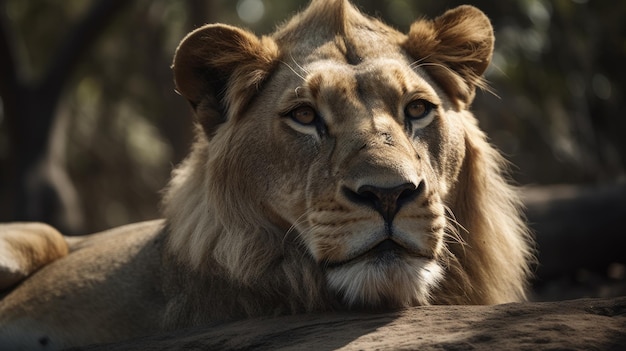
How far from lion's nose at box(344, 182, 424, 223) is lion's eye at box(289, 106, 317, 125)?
28.2 inches

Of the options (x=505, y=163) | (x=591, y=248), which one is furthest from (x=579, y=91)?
(x=505, y=163)

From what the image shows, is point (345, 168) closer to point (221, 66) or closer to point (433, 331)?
point (433, 331)

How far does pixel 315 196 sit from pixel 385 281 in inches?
22.1

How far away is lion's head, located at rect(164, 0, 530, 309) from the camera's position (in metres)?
4.04

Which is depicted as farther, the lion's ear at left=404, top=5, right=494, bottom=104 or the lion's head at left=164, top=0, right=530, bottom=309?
the lion's ear at left=404, top=5, right=494, bottom=104

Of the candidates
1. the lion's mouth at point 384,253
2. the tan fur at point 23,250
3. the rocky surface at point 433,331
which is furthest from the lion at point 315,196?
the tan fur at point 23,250

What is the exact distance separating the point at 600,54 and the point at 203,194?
37.2 feet

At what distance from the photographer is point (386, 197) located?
12.7 feet

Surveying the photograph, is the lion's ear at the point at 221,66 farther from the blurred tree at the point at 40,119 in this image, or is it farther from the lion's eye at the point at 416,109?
the blurred tree at the point at 40,119

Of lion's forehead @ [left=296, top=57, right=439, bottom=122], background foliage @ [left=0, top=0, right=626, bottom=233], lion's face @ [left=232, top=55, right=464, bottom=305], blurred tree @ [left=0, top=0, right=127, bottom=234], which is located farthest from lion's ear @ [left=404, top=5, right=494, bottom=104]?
blurred tree @ [left=0, top=0, right=127, bottom=234]

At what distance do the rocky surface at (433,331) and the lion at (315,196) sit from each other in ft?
0.56

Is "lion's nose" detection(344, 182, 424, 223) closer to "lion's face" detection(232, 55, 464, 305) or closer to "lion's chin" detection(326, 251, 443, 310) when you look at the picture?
"lion's face" detection(232, 55, 464, 305)

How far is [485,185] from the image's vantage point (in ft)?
17.0

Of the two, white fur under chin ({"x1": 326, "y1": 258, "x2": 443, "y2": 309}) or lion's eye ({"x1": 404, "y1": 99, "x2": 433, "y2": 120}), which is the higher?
lion's eye ({"x1": 404, "y1": 99, "x2": 433, "y2": 120})
